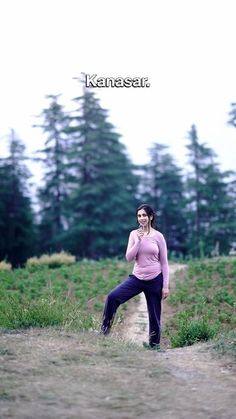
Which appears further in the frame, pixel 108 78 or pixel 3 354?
pixel 108 78

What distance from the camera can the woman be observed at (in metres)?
6.94

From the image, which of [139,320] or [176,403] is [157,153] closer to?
[139,320]

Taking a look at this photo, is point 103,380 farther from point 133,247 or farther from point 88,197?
point 88,197

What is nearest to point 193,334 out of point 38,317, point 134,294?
point 134,294

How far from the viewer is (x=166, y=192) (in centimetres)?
3875

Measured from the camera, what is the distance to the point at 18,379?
4.86m

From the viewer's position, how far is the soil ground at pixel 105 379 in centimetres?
434

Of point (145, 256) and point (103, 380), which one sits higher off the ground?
point (145, 256)

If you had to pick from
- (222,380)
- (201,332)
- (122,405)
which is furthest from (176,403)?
(201,332)

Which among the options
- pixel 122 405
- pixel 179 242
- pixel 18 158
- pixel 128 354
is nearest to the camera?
pixel 122 405


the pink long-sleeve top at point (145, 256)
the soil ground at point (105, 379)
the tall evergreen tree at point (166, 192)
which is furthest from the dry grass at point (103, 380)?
the tall evergreen tree at point (166, 192)

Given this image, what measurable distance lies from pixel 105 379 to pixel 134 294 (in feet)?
6.95

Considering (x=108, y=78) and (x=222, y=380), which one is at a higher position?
(x=108, y=78)

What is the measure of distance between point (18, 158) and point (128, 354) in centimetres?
3088
